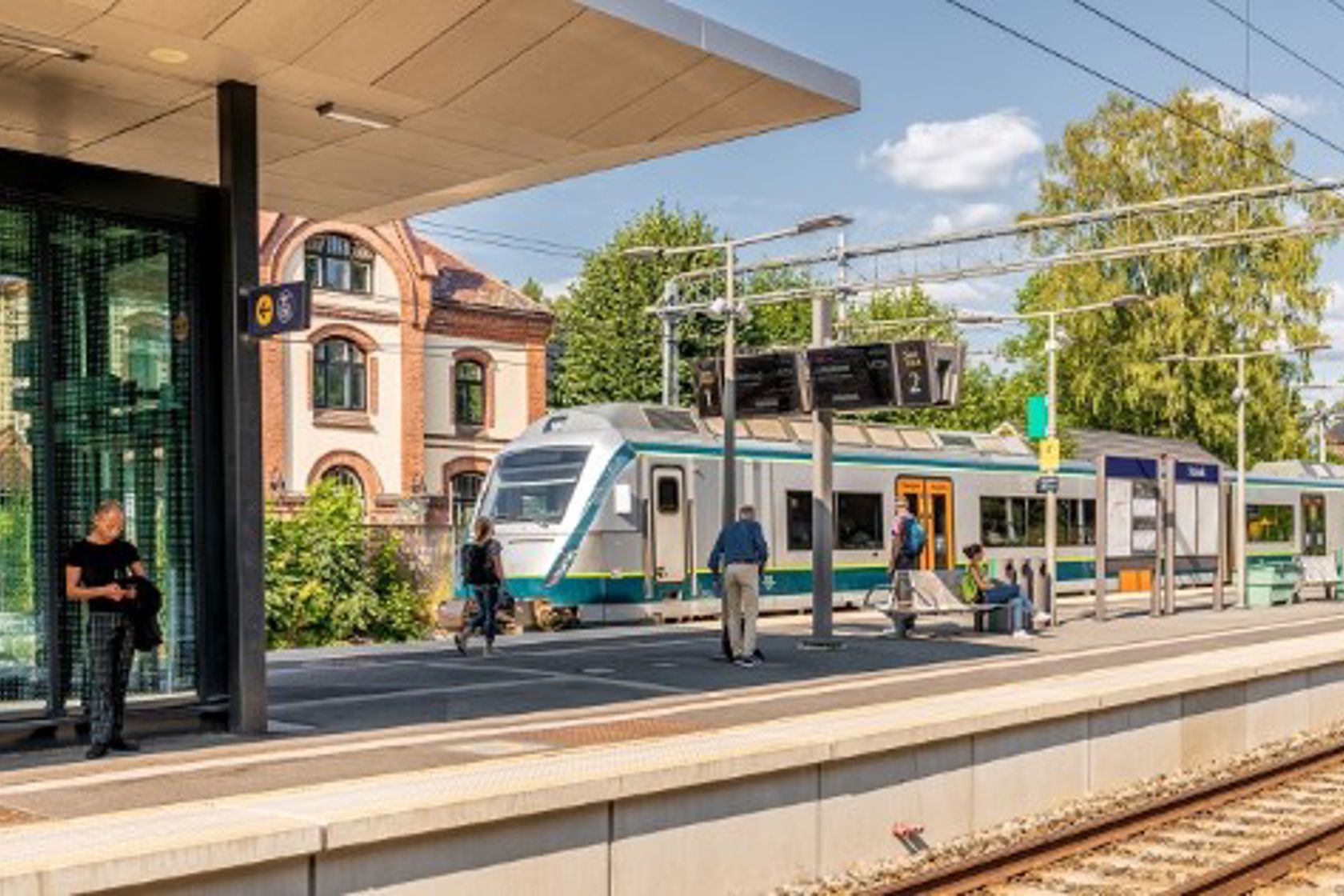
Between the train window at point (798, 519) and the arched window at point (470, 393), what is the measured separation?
15.8 m

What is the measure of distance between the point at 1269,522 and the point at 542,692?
1178 inches

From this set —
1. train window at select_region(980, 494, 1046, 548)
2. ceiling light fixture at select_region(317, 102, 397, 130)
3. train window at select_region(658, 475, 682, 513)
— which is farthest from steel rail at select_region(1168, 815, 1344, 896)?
train window at select_region(980, 494, 1046, 548)

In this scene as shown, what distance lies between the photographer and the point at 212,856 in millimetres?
6094

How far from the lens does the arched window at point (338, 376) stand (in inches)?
1519

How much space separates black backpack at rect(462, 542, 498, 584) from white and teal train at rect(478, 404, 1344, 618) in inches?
228

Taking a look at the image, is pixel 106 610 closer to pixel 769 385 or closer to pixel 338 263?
pixel 769 385

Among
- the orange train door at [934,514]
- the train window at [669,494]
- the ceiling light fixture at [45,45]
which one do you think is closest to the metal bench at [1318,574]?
the orange train door at [934,514]

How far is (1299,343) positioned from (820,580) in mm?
34320

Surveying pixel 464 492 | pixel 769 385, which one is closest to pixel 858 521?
pixel 769 385

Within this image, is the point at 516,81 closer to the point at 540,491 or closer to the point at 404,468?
the point at 540,491

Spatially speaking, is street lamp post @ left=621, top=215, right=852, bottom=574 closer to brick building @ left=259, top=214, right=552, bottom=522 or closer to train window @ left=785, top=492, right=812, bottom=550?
train window @ left=785, top=492, right=812, bottom=550

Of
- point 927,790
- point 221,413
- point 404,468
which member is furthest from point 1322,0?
point 404,468

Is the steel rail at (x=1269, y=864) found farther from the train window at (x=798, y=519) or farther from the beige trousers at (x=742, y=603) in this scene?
the train window at (x=798, y=519)

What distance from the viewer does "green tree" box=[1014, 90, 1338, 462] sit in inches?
1877
